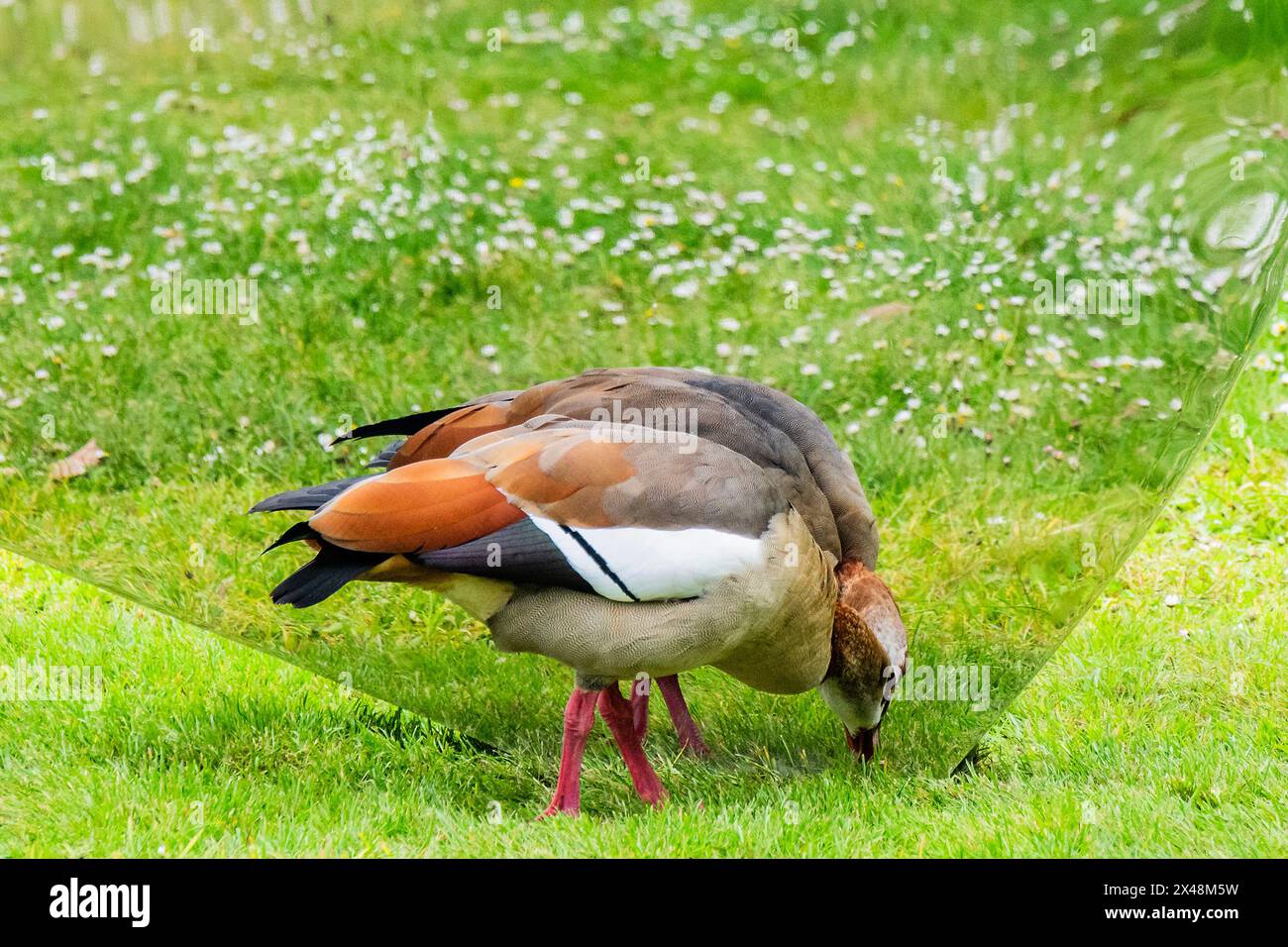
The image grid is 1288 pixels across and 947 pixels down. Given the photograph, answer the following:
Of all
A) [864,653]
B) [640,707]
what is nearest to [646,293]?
[864,653]

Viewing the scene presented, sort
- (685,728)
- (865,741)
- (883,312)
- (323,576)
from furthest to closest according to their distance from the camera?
(685,728) < (865,741) < (323,576) < (883,312)

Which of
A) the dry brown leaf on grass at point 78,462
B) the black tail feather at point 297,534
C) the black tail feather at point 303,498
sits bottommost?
the black tail feather at point 297,534

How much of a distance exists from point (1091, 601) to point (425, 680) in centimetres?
137

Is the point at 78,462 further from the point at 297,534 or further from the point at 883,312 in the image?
the point at 883,312

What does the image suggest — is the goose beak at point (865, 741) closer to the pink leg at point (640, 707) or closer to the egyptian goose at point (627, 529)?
the egyptian goose at point (627, 529)

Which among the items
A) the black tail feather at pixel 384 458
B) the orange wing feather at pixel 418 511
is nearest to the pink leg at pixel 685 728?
the orange wing feather at pixel 418 511

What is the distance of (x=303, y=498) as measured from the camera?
2779mm

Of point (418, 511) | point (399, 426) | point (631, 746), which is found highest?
point (399, 426)

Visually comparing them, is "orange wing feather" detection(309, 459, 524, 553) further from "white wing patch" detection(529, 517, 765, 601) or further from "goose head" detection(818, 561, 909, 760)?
"goose head" detection(818, 561, 909, 760)

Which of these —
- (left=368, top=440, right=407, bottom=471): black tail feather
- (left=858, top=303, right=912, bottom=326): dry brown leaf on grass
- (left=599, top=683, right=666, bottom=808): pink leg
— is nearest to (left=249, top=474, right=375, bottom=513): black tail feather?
(left=368, top=440, right=407, bottom=471): black tail feather

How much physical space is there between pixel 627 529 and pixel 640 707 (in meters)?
0.59

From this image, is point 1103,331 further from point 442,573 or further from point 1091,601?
point 442,573

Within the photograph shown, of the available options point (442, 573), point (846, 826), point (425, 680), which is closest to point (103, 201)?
point (442, 573)

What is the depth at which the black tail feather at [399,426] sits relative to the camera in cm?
288
